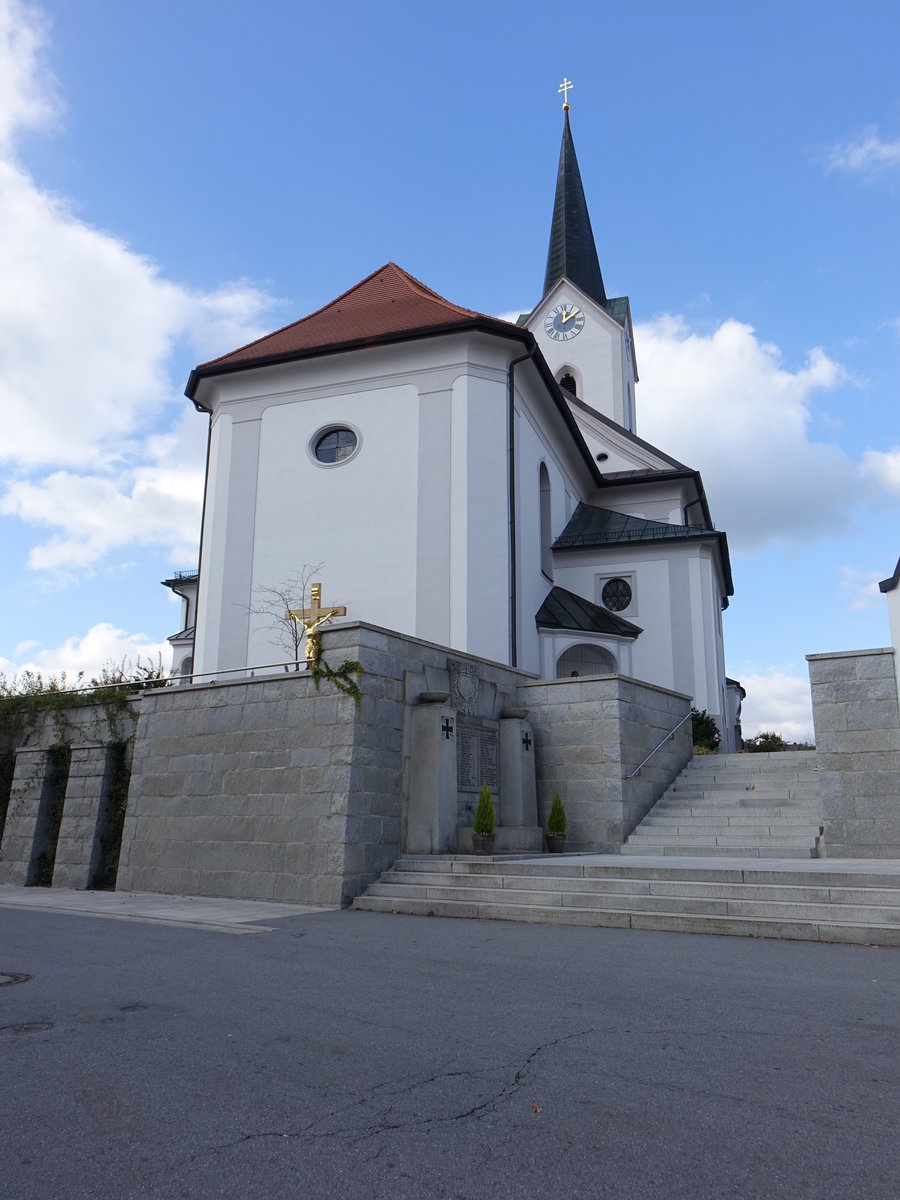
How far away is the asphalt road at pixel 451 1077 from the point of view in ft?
9.71

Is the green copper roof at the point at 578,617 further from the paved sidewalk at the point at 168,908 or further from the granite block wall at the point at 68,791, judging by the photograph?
the paved sidewalk at the point at 168,908

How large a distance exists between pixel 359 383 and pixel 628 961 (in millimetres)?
16811

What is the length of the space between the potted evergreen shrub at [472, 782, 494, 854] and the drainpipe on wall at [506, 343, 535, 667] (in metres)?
7.02

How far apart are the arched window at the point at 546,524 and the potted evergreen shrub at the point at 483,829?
13288 millimetres

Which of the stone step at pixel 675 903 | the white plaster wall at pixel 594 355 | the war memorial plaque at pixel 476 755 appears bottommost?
the stone step at pixel 675 903

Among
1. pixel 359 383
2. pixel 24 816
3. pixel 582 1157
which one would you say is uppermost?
pixel 359 383

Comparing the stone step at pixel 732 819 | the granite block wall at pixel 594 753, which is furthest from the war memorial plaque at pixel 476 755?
the stone step at pixel 732 819

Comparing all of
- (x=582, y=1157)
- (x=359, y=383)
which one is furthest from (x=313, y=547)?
(x=582, y=1157)

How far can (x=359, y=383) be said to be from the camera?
21422mm

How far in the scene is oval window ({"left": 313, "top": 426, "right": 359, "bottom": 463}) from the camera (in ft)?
69.5

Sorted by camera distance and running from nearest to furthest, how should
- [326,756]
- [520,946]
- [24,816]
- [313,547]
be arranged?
[520,946] < [326,756] < [24,816] < [313,547]

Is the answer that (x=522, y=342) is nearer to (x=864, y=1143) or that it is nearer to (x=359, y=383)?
(x=359, y=383)

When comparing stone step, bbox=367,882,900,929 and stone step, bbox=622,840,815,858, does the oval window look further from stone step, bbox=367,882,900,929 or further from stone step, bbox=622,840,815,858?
stone step, bbox=367,882,900,929

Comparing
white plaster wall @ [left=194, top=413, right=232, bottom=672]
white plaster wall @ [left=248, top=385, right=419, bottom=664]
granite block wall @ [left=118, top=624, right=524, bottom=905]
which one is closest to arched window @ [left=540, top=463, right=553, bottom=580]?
white plaster wall @ [left=248, top=385, right=419, bottom=664]
